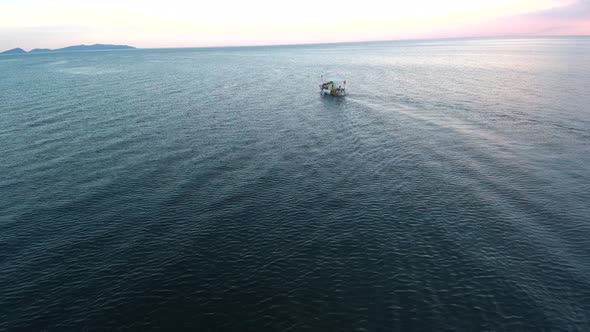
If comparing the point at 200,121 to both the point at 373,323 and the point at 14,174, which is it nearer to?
the point at 14,174

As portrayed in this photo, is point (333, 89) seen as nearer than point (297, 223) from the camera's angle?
No

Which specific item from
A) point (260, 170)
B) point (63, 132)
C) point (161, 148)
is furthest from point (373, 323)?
point (63, 132)

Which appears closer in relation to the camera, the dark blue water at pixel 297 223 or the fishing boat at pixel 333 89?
the dark blue water at pixel 297 223

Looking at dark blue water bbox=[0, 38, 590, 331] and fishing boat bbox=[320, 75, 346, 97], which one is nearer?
dark blue water bbox=[0, 38, 590, 331]

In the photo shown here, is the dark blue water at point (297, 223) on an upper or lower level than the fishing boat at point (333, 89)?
lower

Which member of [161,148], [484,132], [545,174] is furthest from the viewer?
[484,132]

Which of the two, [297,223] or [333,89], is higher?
[333,89]

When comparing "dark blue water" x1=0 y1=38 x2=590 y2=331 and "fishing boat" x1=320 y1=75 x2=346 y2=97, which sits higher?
"fishing boat" x1=320 y1=75 x2=346 y2=97

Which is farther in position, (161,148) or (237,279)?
(161,148)
